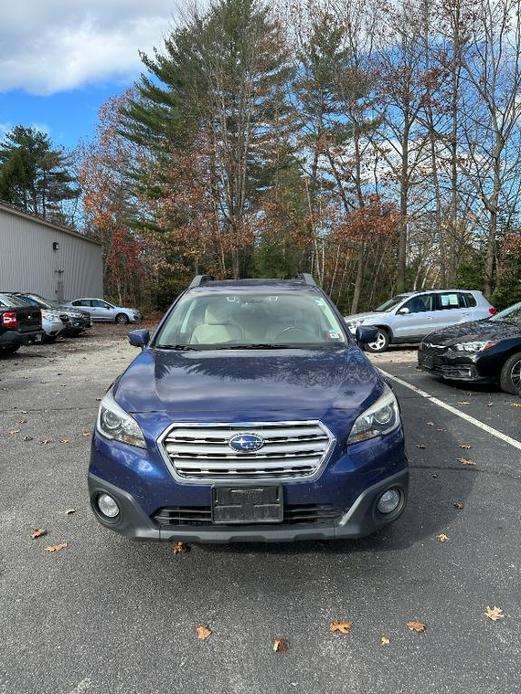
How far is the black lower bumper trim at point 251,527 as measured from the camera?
9.09 ft

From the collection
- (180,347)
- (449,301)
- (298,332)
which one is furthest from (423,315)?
(180,347)

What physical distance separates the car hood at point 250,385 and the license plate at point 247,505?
0.36 metres

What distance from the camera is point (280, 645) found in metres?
2.53

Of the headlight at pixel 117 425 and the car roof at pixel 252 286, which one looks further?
the car roof at pixel 252 286

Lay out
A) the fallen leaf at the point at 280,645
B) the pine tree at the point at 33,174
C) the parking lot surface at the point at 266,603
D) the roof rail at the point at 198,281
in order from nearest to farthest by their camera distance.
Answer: the parking lot surface at the point at 266,603, the fallen leaf at the point at 280,645, the roof rail at the point at 198,281, the pine tree at the point at 33,174

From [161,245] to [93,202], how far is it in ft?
31.7

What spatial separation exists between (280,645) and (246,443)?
37.0 inches

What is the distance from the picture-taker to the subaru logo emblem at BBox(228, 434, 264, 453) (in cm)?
279

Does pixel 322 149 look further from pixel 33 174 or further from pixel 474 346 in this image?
→ pixel 33 174

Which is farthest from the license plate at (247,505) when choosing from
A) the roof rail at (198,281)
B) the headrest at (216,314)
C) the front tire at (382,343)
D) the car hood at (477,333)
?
the front tire at (382,343)

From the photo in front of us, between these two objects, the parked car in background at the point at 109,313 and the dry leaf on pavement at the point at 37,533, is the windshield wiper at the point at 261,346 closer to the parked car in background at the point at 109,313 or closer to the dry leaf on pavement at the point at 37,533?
the dry leaf on pavement at the point at 37,533

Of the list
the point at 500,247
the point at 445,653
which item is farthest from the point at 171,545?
the point at 500,247

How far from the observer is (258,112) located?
26312 mm

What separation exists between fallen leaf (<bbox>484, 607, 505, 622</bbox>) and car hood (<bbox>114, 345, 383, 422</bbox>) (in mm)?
1183
